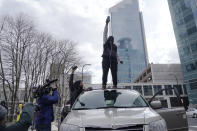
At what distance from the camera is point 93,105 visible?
294 cm

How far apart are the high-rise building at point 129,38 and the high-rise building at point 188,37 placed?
65640mm

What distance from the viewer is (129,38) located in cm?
11806

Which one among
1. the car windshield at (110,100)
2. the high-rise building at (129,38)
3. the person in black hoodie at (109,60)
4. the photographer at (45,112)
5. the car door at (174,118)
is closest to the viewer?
the car windshield at (110,100)

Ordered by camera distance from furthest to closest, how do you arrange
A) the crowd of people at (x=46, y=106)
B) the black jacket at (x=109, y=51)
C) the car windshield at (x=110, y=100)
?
the black jacket at (x=109, y=51)
the car windshield at (x=110, y=100)
the crowd of people at (x=46, y=106)

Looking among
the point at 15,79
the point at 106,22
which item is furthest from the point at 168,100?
the point at 106,22

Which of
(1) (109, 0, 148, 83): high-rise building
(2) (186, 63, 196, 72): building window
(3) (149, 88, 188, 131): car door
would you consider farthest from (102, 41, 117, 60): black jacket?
(1) (109, 0, 148, 83): high-rise building

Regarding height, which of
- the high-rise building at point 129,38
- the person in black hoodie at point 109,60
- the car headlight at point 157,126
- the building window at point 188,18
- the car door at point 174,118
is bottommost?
the car door at point 174,118

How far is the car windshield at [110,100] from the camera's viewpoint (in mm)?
2881

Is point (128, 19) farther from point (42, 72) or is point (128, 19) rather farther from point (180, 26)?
point (42, 72)

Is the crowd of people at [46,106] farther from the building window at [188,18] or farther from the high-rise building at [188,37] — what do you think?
the building window at [188,18]

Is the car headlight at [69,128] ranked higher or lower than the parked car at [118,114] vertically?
lower

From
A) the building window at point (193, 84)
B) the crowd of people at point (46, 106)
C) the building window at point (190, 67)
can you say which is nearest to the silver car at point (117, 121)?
the crowd of people at point (46, 106)

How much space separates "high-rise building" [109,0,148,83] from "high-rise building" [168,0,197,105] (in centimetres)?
6564

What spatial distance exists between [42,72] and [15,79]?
3.60m
